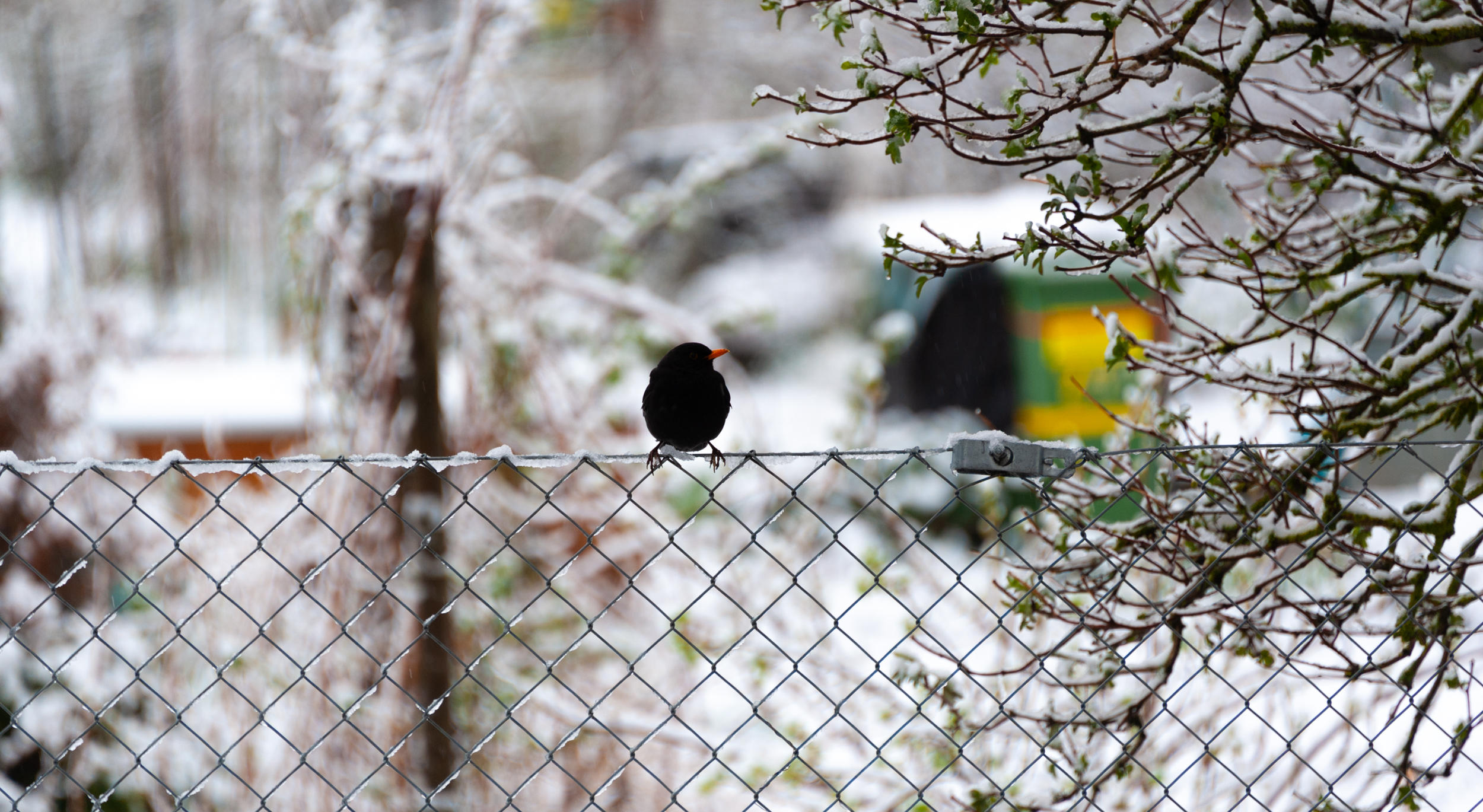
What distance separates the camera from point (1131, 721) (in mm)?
1876

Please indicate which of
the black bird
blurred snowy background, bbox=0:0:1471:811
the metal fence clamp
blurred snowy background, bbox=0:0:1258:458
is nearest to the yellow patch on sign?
blurred snowy background, bbox=0:0:1258:458

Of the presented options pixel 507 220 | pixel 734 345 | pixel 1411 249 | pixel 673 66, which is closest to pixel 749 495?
pixel 507 220

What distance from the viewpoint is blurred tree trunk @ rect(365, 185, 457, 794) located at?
3.48 metres

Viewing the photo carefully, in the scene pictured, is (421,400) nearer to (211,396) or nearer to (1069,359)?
(211,396)

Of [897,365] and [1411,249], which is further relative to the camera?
[897,365]

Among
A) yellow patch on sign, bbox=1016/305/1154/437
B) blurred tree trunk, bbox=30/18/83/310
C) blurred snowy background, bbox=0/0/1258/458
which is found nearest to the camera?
blurred snowy background, bbox=0/0/1258/458

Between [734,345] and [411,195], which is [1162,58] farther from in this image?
[734,345]

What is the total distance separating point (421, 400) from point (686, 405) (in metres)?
1.65

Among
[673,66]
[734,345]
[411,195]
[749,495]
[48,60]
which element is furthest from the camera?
[734,345]

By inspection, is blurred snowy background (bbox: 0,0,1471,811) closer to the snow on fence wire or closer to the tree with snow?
the snow on fence wire

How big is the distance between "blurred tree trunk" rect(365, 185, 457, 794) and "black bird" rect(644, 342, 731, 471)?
4.82 ft

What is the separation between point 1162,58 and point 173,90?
5.02 meters

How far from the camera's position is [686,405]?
2107 mm

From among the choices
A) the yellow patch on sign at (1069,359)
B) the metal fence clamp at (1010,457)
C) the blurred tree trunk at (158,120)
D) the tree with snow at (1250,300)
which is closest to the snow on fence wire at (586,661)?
the tree with snow at (1250,300)
